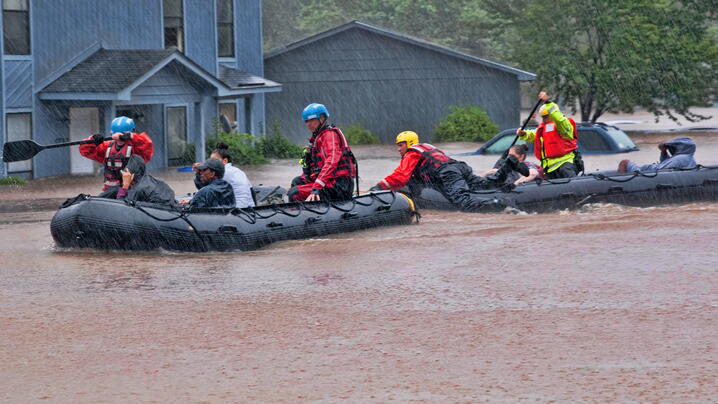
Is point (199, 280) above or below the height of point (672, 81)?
below

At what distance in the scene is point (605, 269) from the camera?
11852mm

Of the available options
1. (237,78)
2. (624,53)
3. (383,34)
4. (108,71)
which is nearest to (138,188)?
(108,71)

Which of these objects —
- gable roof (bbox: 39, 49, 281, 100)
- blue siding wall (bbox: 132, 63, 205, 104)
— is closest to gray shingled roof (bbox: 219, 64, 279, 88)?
blue siding wall (bbox: 132, 63, 205, 104)

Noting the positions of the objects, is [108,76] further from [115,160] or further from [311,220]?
[311,220]

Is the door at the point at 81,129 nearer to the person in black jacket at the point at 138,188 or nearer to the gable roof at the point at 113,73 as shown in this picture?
the gable roof at the point at 113,73

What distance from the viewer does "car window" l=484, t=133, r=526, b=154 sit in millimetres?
27625

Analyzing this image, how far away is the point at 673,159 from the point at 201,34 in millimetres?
16300

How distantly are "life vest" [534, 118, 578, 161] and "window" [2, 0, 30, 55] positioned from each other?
13.2m

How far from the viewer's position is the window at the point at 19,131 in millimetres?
25797

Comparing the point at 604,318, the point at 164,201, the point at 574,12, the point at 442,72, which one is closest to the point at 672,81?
the point at 574,12

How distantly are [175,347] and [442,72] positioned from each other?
3131cm

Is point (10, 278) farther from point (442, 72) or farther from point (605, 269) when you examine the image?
point (442, 72)

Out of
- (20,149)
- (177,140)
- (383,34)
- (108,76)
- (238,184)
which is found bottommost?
(238,184)

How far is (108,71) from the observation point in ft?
89.5
